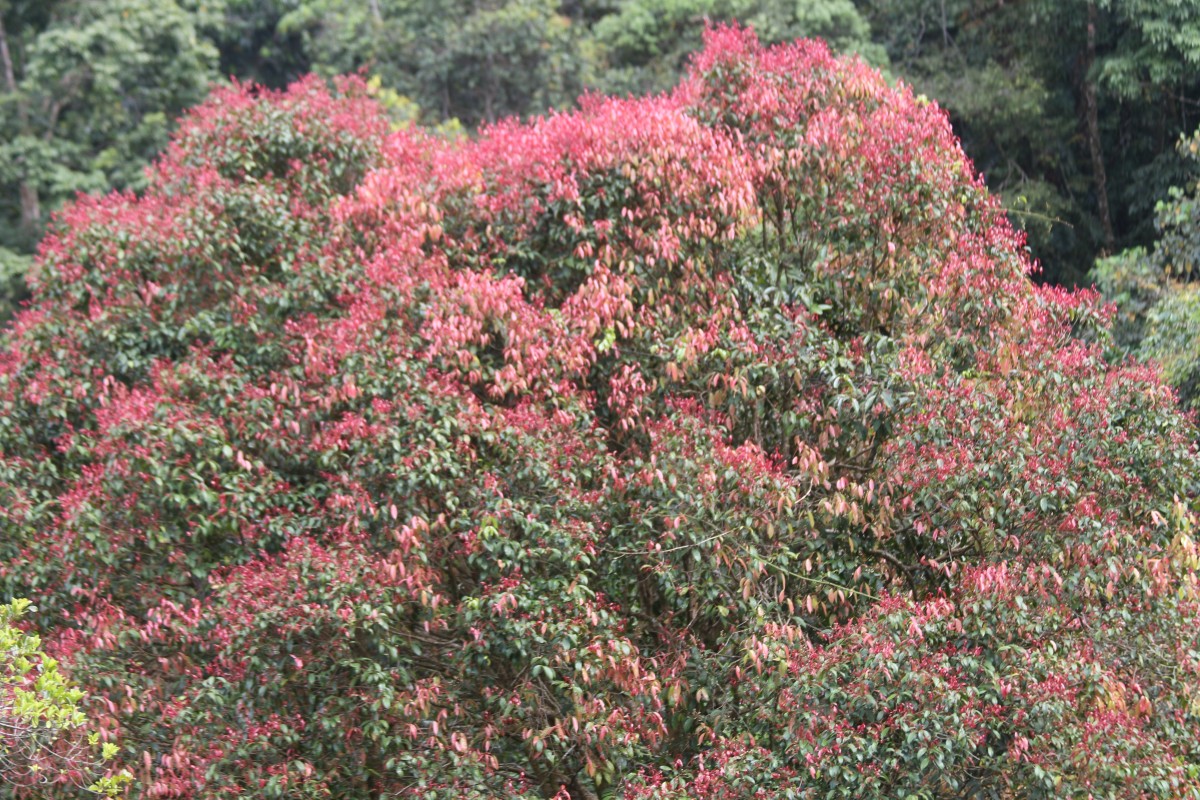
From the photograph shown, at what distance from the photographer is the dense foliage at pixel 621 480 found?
19.4 ft

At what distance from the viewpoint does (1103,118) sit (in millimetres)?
15734

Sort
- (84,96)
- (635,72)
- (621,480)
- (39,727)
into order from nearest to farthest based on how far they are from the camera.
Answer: (39,727) → (621,480) → (84,96) → (635,72)

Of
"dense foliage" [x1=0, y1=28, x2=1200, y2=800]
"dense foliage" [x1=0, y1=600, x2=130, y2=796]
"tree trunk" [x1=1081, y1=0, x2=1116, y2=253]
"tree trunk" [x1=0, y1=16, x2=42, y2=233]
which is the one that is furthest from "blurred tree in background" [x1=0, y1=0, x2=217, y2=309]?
"tree trunk" [x1=1081, y1=0, x2=1116, y2=253]

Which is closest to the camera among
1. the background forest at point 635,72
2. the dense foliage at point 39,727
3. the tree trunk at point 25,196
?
the dense foliage at point 39,727

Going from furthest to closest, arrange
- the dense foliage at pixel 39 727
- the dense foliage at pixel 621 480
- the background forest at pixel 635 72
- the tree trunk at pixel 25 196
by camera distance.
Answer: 1. the tree trunk at pixel 25 196
2. the background forest at pixel 635 72
3. the dense foliage at pixel 621 480
4. the dense foliage at pixel 39 727

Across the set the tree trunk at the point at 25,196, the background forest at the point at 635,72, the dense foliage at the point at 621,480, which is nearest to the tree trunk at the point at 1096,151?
the background forest at the point at 635,72

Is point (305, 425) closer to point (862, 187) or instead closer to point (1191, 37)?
point (862, 187)

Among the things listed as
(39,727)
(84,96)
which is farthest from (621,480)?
(84,96)

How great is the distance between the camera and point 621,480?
672 centimetres

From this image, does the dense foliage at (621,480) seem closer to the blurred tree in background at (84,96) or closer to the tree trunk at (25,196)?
the blurred tree in background at (84,96)

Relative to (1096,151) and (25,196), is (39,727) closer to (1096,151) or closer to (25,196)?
(1096,151)

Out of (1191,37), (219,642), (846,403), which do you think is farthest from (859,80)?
(1191,37)

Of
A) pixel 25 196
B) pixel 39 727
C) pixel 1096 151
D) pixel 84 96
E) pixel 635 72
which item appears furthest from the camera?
pixel 635 72

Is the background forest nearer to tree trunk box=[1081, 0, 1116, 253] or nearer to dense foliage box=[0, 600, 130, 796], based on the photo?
tree trunk box=[1081, 0, 1116, 253]
